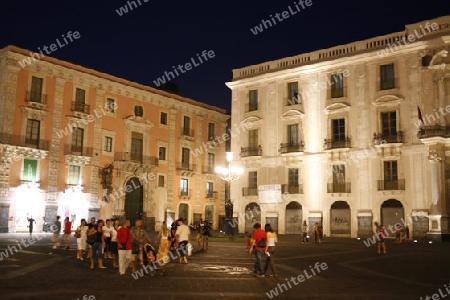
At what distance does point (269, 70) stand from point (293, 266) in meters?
24.5

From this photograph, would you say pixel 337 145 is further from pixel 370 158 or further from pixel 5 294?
pixel 5 294

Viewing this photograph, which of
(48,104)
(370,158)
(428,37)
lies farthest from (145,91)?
(428,37)

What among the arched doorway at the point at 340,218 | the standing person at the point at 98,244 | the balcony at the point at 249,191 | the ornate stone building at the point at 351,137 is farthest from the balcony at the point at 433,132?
the standing person at the point at 98,244

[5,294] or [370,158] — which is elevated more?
[370,158]

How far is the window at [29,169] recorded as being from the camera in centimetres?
3197

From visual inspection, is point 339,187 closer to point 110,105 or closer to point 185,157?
point 185,157

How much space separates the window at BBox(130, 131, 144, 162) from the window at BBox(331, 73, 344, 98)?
1713 centimetres

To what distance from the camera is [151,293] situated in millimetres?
9305

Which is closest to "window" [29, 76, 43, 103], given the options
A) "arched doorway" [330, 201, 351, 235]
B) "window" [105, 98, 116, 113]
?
"window" [105, 98, 116, 113]

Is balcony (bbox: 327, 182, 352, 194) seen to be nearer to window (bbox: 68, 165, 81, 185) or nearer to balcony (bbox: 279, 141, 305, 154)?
balcony (bbox: 279, 141, 305, 154)

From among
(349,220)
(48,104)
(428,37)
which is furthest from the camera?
(48,104)

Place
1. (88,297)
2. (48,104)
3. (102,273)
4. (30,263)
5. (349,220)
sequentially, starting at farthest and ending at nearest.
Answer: (48,104) → (349,220) → (30,263) → (102,273) → (88,297)

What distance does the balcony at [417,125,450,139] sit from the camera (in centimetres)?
2781

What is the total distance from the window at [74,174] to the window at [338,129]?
1961cm
